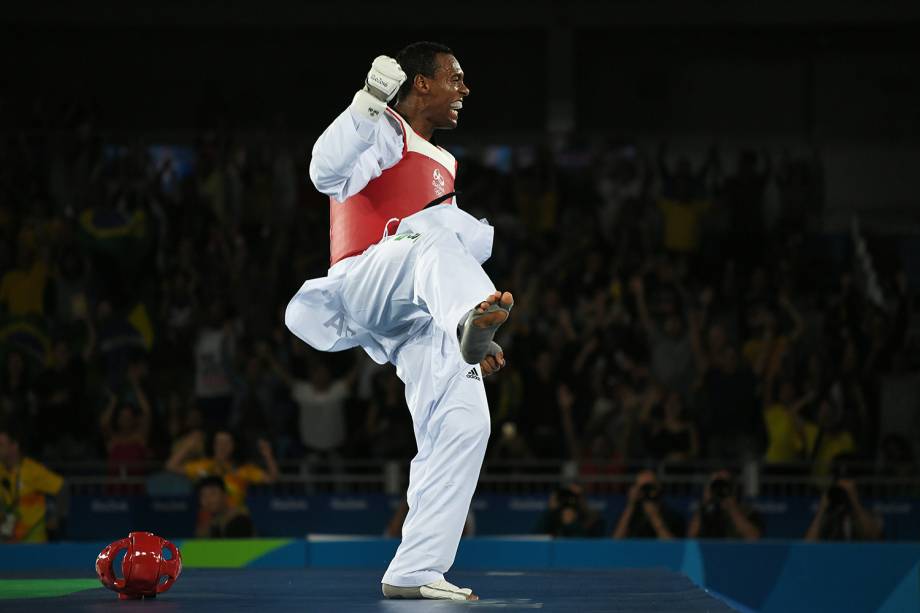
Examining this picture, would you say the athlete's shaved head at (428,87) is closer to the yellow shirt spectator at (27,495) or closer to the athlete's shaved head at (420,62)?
the athlete's shaved head at (420,62)

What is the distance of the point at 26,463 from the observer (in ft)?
33.4

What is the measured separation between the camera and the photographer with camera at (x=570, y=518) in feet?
32.1

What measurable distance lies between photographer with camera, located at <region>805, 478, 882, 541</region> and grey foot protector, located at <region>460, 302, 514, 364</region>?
5.74m

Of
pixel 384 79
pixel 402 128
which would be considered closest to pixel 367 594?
pixel 402 128

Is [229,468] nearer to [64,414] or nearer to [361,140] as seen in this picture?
[64,414]

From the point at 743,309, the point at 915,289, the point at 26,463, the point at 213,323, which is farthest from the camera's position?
the point at 915,289

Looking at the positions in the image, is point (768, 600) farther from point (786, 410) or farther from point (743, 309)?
point (743, 309)

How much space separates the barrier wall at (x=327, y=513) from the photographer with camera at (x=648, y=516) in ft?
1.18

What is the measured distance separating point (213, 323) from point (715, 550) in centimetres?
609

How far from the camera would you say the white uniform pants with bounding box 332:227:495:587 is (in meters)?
5.08

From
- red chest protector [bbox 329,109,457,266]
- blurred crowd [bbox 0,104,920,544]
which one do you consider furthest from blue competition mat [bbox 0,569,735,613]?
blurred crowd [bbox 0,104,920,544]

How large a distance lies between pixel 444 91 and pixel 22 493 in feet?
19.4

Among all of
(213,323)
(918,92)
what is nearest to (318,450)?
(213,323)

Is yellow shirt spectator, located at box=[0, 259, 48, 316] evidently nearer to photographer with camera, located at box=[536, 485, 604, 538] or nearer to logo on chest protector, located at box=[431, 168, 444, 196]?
photographer with camera, located at box=[536, 485, 604, 538]
